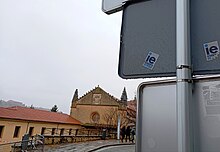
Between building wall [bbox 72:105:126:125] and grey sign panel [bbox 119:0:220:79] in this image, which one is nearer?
grey sign panel [bbox 119:0:220:79]

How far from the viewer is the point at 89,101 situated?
42.9 metres

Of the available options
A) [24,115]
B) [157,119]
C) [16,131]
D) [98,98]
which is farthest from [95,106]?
[157,119]

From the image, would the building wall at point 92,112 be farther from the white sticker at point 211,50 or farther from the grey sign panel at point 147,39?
the white sticker at point 211,50

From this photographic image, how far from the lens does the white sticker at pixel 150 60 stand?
1.22 m

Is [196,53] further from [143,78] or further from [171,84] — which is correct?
[143,78]

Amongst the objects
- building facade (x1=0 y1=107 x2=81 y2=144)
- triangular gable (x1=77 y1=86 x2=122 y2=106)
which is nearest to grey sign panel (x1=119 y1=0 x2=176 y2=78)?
building facade (x1=0 y1=107 x2=81 y2=144)

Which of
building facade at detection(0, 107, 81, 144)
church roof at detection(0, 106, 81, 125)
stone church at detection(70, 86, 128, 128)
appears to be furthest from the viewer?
stone church at detection(70, 86, 128, 128)

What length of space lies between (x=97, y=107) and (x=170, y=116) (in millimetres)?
41486

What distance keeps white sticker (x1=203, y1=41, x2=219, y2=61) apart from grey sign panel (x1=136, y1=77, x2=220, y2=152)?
108 mm

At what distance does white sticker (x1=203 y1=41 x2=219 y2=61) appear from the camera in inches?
42.3

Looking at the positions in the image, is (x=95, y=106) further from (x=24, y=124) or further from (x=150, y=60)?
(x=150, y=60)

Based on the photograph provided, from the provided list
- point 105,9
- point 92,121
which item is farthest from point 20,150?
point 92,121

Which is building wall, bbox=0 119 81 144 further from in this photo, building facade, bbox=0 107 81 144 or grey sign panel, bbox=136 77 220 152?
grey sign panel, bbox=136 77 220 152

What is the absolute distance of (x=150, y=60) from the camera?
4.05 feet
